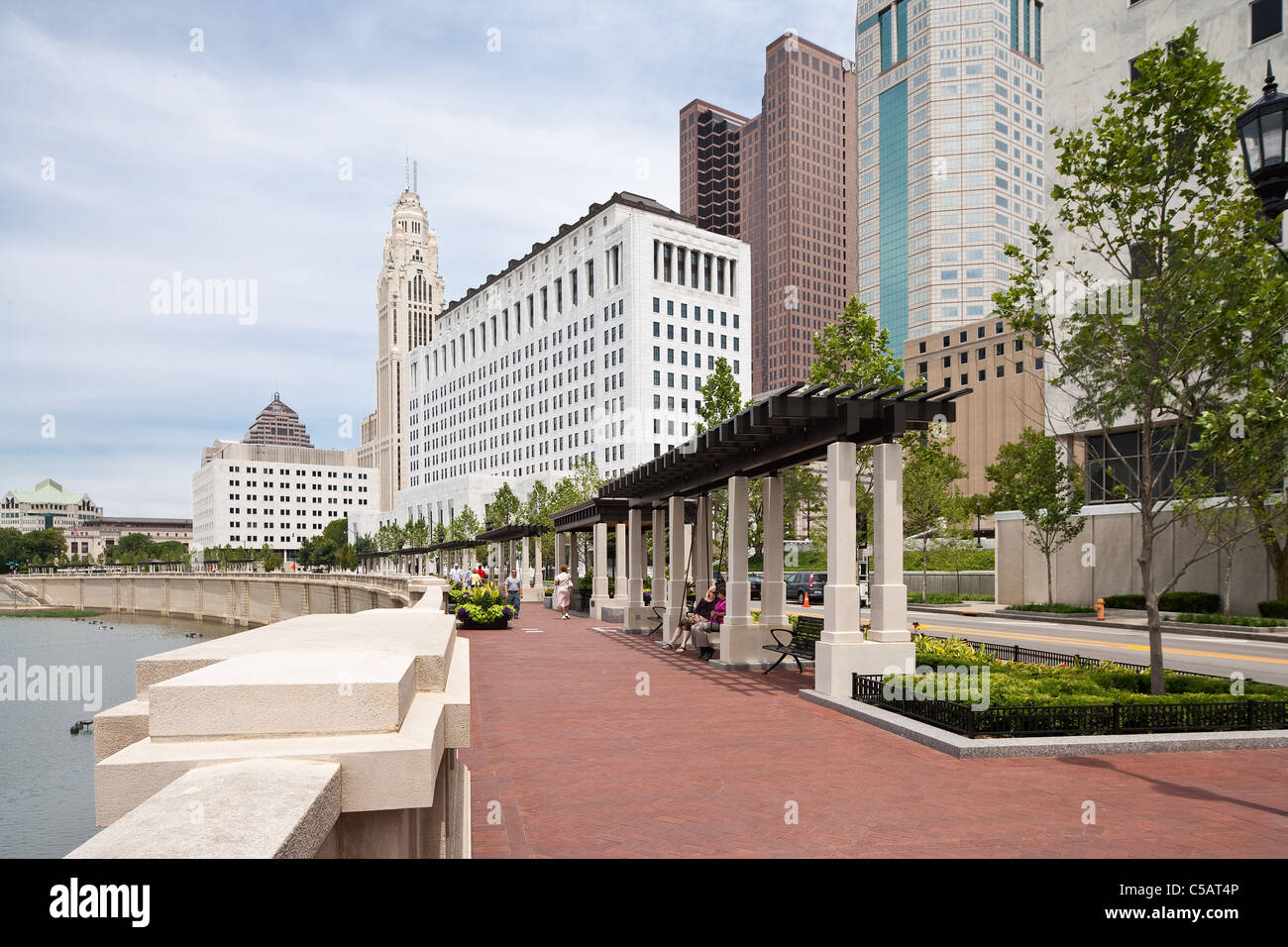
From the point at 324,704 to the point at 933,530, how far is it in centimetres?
5230

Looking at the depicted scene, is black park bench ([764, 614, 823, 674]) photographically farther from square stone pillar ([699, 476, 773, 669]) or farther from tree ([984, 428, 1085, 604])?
tree ([984, 428, 1085, 604])

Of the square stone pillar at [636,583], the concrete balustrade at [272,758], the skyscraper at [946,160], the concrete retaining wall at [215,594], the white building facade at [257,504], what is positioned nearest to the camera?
the concrete balustrade at [272,758]

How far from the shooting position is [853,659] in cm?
1319

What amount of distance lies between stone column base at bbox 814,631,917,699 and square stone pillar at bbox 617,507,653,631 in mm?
13443

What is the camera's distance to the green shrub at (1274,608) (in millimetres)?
29688

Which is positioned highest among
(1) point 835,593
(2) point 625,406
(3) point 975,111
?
(3) point 975,111

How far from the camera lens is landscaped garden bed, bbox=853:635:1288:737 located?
33.2ft

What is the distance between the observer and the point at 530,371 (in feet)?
403

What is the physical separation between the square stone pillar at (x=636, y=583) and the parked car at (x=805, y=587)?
18.4 metres

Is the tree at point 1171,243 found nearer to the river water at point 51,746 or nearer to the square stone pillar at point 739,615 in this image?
the square stone pillar at point 739,615

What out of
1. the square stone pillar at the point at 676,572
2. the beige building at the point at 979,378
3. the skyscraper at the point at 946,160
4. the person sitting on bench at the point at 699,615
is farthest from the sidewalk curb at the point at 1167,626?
the skyscraper at the point at 946,160
